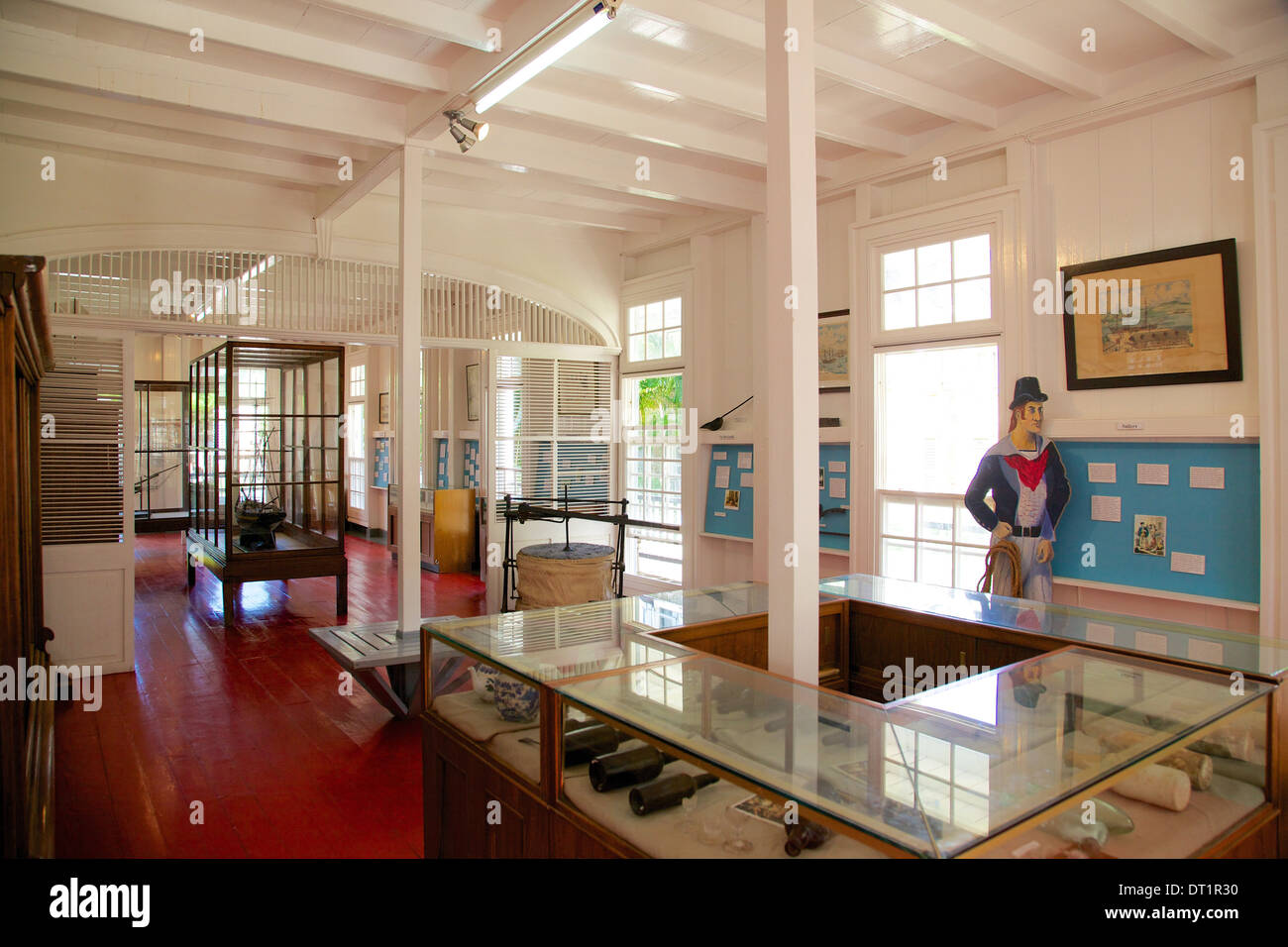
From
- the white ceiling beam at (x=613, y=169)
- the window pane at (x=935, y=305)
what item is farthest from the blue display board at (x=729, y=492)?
the white ceiling beam at (x=613, y=169)

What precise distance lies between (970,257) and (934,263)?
0.26 meters

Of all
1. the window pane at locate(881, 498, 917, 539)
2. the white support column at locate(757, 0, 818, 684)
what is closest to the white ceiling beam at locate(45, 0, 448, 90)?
the white support column at locate(757, 0, 818, 684)

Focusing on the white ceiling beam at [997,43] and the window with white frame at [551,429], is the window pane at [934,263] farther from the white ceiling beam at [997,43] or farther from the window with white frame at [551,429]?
the window with white frame at [551,429]

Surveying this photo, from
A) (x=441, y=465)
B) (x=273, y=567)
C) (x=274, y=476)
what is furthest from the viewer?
(x=441, y=465)

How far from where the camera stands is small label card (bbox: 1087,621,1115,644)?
2730 mm

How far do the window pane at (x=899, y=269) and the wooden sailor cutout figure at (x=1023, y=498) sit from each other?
122 cm

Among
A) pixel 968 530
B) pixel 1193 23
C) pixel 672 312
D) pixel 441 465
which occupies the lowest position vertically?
pixel 968 530

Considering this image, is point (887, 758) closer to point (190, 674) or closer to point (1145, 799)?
point (1145, 799)

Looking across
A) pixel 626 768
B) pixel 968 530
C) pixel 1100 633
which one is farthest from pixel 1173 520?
pixel 626 768

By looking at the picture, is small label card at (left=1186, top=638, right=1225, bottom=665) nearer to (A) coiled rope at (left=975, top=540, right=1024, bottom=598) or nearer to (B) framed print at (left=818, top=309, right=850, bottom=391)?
(A) coiled rope at (left=975, top=540, right=1024, bottom=598)

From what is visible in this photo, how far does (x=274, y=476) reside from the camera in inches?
359

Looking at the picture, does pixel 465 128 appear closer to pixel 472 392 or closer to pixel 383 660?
pixel 383 660

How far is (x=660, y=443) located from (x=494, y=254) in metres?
2.33
